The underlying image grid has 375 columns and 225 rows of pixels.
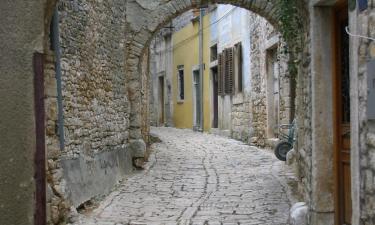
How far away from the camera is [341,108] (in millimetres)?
4660

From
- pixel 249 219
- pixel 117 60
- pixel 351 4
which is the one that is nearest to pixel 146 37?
pixel 117 60

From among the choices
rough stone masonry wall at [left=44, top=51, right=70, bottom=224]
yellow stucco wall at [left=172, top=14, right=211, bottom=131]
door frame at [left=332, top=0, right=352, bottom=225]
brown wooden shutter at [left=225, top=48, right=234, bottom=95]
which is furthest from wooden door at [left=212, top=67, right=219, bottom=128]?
door frame at [left=332, top=0, right=352, bottom=225]

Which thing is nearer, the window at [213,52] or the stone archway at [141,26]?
the stone archway at [141,26]

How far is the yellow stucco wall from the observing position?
17562 mm

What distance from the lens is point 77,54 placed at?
659cm

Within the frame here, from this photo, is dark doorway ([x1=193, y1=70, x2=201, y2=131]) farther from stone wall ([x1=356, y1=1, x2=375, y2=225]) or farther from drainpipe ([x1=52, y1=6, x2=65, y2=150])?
stone wall ([x1=356, y1=1, x2=375, y2=225])

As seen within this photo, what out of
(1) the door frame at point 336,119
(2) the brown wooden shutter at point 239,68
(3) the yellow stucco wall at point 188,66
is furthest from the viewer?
(3) the yellow stucco wall at point 188,66

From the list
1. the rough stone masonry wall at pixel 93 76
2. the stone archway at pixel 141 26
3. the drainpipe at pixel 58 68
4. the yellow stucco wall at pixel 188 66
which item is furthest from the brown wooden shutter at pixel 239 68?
the drainpipe at pixel 58 68

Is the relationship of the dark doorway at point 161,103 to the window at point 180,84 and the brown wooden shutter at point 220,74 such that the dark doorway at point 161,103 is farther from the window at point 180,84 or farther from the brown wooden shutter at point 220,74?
the brown wooden shutter at point 220,74

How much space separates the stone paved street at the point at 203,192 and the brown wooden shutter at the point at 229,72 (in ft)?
11.3

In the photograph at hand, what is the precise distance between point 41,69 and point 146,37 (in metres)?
6.77

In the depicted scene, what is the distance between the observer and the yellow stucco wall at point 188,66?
17562 millimetres

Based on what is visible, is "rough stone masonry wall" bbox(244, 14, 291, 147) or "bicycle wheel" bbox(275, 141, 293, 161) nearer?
"bicycle wheel" bbox(275, 141, 293, 161)

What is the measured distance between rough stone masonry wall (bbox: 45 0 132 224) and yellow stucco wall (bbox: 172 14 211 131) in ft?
26.7
